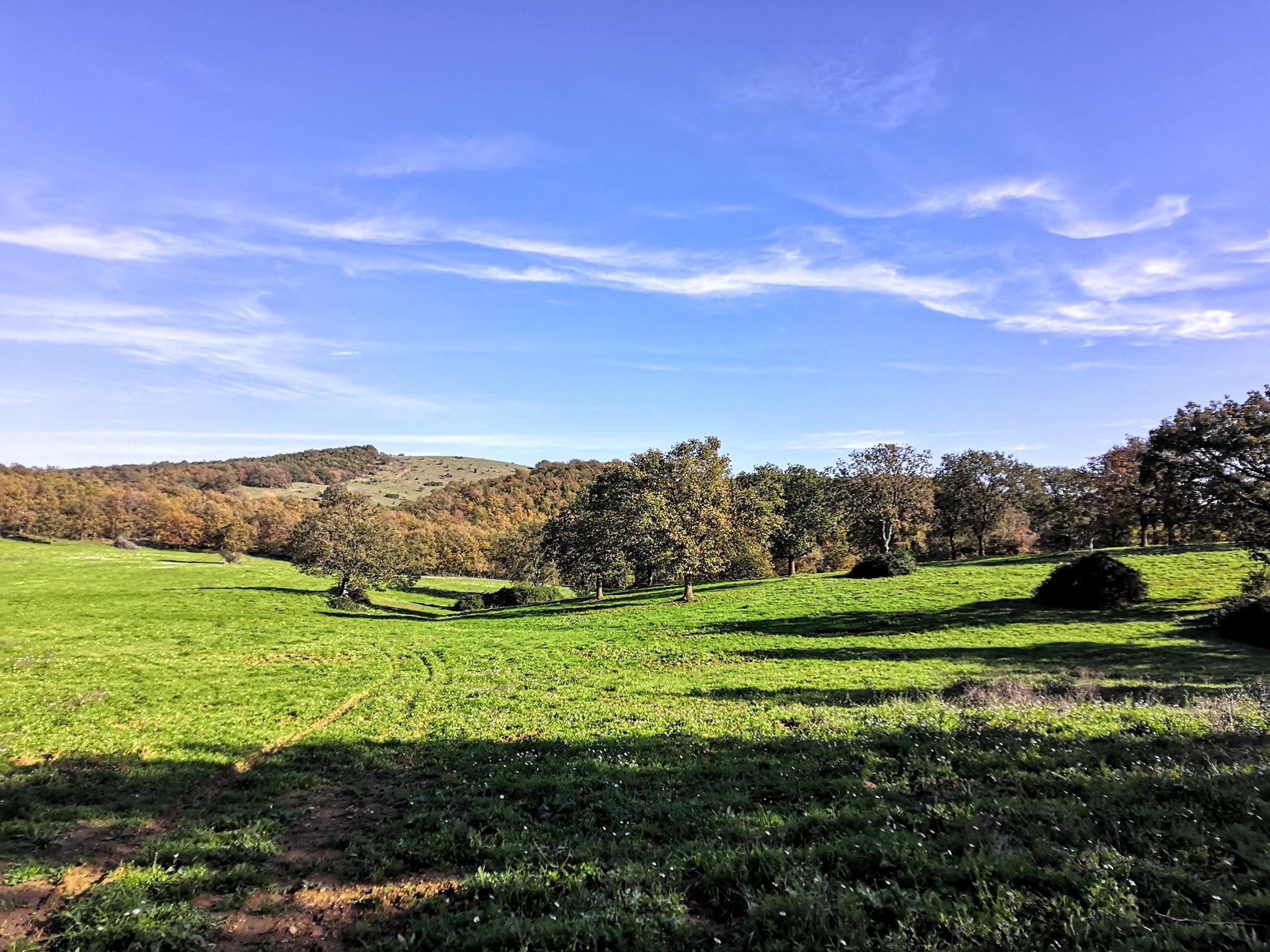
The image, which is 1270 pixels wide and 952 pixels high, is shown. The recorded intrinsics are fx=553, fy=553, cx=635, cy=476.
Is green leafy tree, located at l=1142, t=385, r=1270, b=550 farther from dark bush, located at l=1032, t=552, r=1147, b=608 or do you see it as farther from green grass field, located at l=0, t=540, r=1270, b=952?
green grass field, located at l=0, t=540, r=1270, b=952

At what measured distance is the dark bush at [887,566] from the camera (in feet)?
180

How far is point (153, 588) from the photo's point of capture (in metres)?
53.8

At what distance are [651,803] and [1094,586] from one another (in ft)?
127

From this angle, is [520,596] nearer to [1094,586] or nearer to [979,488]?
[1094,586]

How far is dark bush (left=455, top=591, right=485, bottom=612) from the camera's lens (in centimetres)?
7381

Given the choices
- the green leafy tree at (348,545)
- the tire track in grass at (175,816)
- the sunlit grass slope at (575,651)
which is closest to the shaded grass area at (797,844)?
the tire track in grass at (175,816)

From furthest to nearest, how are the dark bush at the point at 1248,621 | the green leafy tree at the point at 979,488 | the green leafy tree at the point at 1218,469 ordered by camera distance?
the green leafy tree at the point at 979,488 → the green leafy tree at the point at 1218,469 → the dark bush at the point at 1248,621

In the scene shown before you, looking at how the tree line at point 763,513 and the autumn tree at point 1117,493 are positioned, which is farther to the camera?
the autumn tree at point 1117,493

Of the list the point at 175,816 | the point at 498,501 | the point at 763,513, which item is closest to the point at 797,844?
the point at 175,816

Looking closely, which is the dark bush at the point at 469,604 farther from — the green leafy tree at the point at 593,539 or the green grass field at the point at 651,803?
the green grass field at the point at 651,803

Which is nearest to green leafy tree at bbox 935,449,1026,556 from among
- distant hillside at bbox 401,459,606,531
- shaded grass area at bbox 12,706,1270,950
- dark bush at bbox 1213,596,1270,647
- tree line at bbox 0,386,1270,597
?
tree line at bbox 0,386,1270,597

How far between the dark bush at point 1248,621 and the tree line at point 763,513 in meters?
5.05

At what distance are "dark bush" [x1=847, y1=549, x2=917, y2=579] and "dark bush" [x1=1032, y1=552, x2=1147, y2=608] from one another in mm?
16887

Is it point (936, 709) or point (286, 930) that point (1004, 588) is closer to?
point (936, 709)
